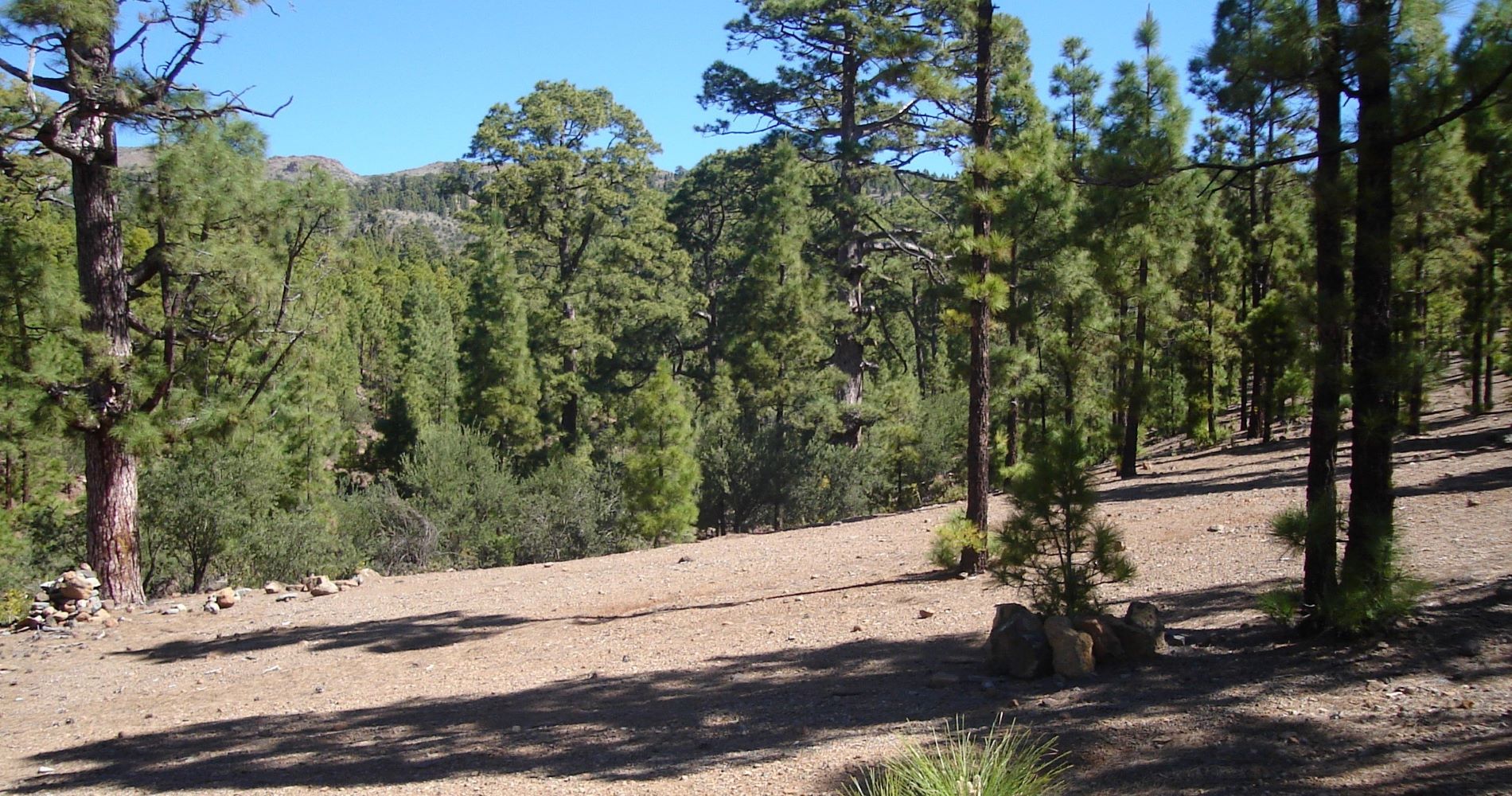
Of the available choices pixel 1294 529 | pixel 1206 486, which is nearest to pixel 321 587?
pixel 1294 529

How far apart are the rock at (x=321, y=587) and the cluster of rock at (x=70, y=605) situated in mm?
2343

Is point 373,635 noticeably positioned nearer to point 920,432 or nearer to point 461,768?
point 461,768

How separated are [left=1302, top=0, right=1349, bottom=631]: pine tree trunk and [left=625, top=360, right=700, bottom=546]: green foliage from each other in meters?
16.0

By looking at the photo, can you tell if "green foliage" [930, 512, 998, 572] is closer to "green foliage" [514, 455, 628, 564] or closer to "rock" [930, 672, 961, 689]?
"rock" [930, 672, 961, 689]

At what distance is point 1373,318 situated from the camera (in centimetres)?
634

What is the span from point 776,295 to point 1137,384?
10.1 meters

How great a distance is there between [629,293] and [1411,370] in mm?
28589

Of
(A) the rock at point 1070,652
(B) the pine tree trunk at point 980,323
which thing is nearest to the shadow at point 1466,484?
(B) the pine tree trunk at point 980,323

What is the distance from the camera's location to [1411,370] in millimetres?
6203

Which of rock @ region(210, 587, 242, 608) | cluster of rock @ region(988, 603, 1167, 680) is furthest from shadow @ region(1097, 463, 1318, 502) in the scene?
rock @ region(210, 587, 242, 608)

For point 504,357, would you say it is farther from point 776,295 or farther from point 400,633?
point 400,633

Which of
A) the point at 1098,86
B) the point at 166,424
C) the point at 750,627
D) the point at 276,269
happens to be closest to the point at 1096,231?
the point at 1098,86

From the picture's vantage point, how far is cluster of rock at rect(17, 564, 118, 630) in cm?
1212

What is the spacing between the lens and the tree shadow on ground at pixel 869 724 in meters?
4.86
